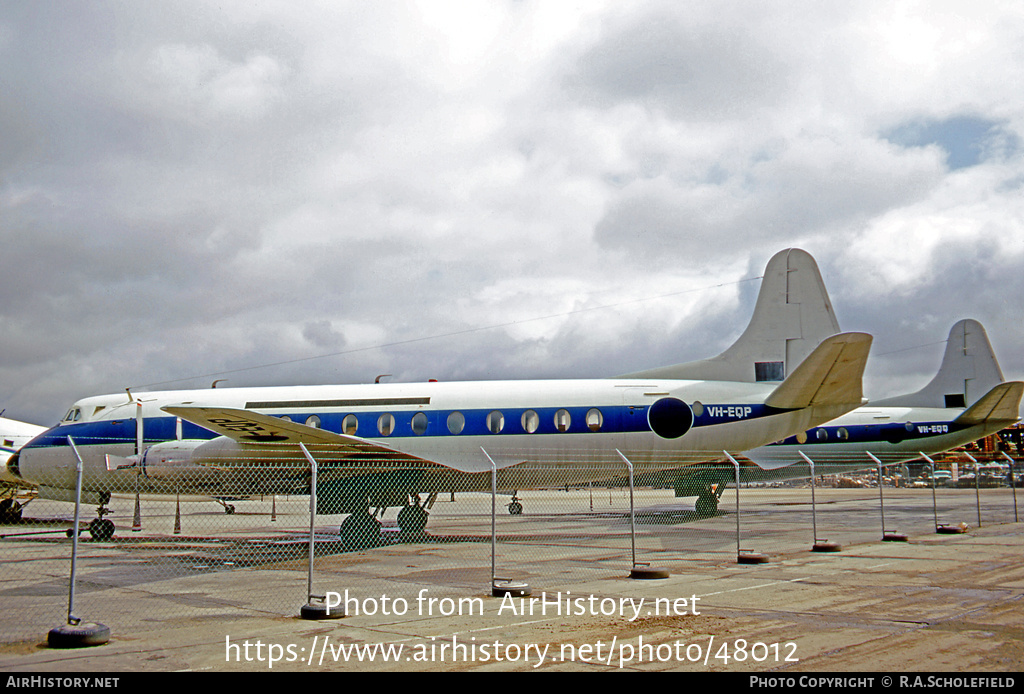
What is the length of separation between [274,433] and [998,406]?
78.6ft

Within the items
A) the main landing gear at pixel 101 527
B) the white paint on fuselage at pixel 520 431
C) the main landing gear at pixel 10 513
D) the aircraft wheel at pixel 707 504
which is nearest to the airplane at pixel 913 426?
the aircraft wheel at pixel 707 504

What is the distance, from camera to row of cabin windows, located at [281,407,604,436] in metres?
18.2

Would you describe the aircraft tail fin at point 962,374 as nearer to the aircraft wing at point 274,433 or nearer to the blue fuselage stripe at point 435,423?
the blue fuselage stripe at point 435,423

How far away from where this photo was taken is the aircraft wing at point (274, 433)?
1388 centimetres

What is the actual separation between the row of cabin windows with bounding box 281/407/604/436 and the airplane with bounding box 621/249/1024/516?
2.10 metres

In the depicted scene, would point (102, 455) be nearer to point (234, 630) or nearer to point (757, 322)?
point (234, 630)

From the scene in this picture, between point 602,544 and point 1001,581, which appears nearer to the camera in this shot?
point 1001,581

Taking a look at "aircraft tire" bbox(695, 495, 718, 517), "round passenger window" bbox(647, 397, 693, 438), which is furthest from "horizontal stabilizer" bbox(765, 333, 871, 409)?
"aircraft tire" bbox(695, 495, 718, 517)

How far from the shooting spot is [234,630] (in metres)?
8.11

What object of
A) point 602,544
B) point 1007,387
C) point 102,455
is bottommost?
point 602,544

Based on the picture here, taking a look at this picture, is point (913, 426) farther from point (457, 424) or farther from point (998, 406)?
point (457, 424)

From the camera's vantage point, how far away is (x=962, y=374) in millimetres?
31797
